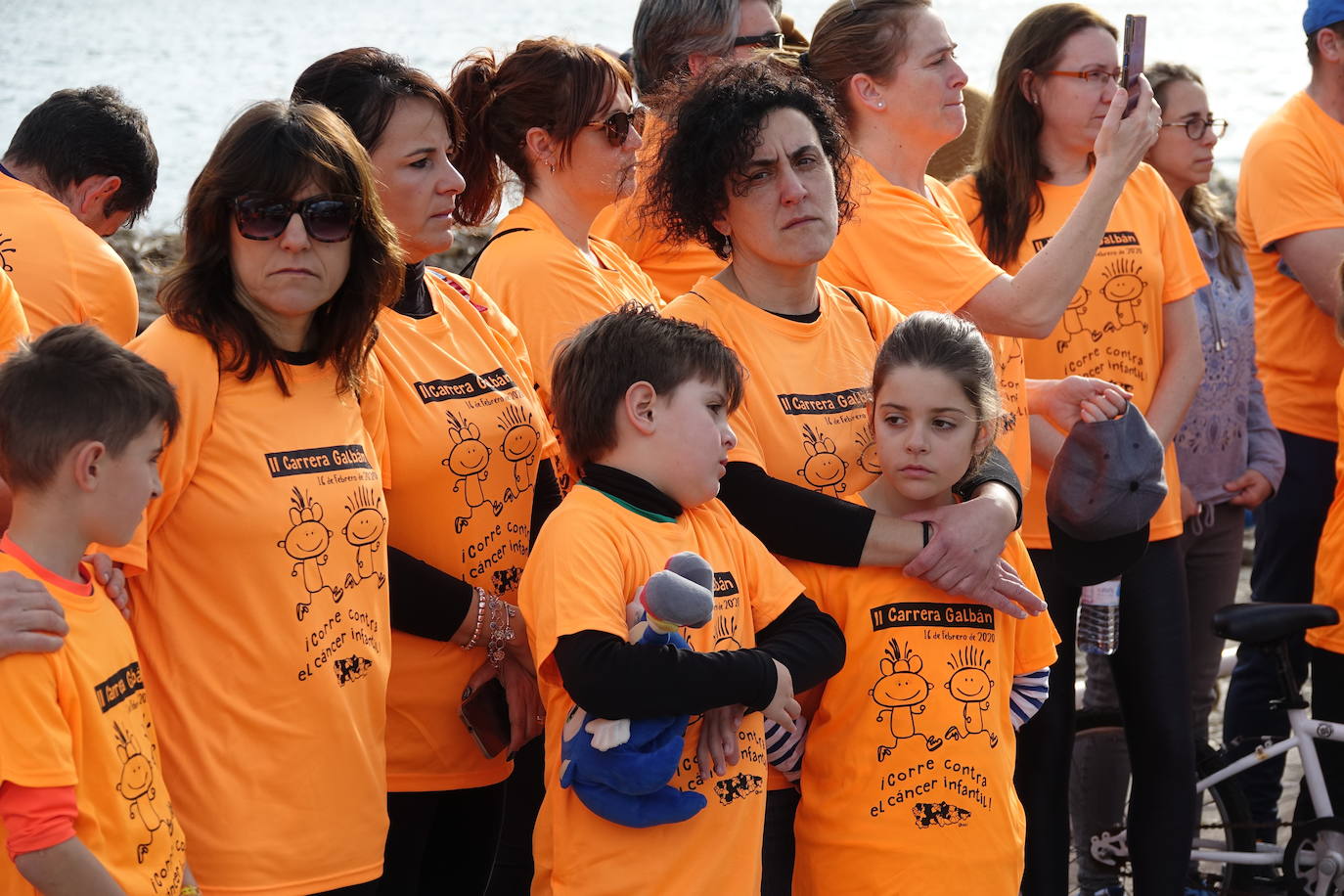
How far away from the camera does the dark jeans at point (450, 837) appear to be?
2680 mm

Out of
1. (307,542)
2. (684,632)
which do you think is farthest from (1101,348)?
(307,542)

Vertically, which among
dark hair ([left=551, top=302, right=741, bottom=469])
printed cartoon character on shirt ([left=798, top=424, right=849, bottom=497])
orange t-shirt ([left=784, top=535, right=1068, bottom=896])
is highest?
dark hair ([left=551, top=302, right=741, bottom=469])

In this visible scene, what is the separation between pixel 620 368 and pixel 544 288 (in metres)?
0.63

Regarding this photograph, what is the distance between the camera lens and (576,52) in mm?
3285

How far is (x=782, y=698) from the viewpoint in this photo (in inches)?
92.8

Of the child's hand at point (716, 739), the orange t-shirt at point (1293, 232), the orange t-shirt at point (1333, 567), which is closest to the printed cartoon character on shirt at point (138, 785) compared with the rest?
the child's hand at point (716, 739)

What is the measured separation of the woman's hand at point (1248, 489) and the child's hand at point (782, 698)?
2.61 m

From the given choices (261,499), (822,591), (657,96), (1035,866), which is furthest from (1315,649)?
(261,499)

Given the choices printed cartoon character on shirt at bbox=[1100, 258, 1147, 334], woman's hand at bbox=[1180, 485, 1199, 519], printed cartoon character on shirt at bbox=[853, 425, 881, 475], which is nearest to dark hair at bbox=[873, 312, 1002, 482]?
printed cartoon character on shirt at bbox=[853, 425, 881, 475]

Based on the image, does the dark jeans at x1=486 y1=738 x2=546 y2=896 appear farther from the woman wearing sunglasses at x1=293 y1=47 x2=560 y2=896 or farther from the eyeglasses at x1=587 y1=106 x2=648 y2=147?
the eyeglasses at x1=587 y1=106 x2=648 y2=147

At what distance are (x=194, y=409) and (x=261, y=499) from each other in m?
0.17

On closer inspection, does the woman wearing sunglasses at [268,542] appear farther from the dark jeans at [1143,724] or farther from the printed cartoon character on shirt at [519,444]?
the dark jeans at [1143,724]

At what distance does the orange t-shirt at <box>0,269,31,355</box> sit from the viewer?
2400 mm

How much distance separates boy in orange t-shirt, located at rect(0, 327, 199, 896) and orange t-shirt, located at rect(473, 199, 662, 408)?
104 cm
